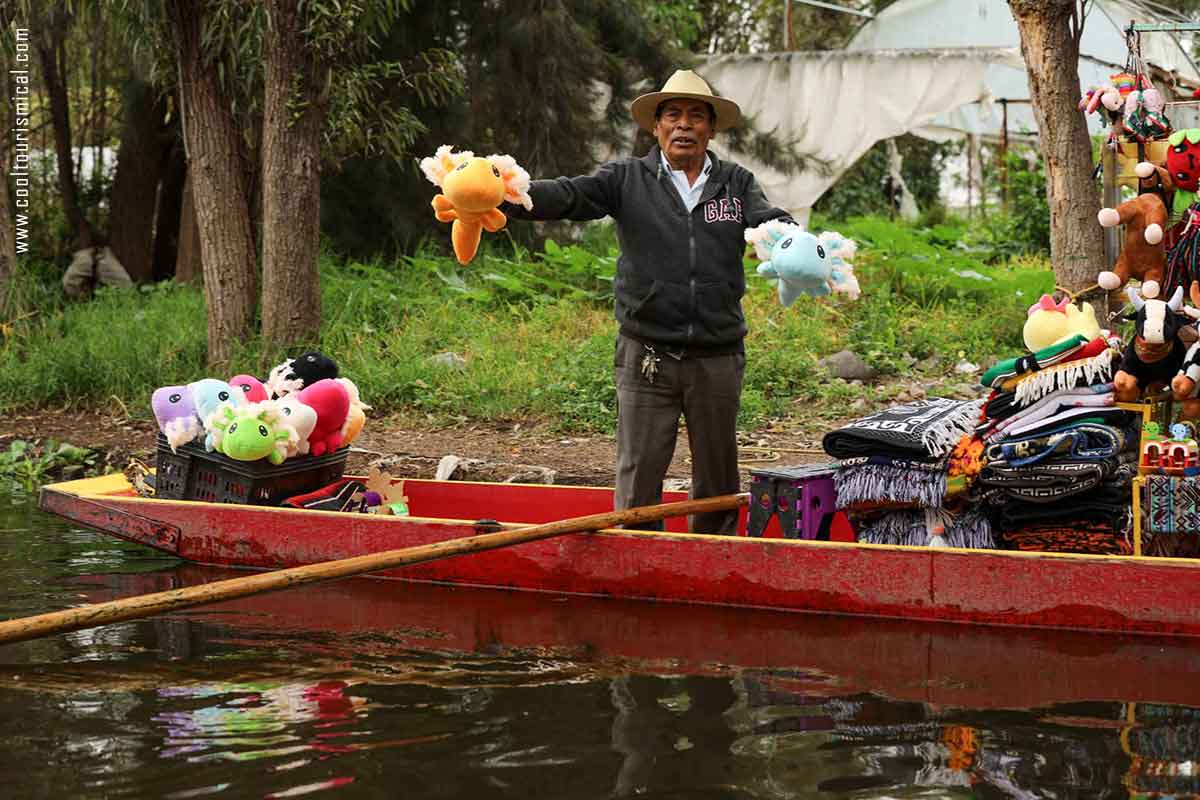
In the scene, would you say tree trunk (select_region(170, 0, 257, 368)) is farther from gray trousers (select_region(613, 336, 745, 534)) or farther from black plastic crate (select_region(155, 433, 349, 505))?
gray trousers (select_region(613, 336, 745, 534))

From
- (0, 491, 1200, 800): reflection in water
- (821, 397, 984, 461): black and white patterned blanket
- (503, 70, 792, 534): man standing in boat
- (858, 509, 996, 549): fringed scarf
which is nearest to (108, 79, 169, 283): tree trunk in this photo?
(0, 491, 1200, 800): reflection in water

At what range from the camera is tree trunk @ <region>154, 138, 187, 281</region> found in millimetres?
14586

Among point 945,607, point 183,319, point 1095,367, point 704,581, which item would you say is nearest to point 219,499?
point 704,581

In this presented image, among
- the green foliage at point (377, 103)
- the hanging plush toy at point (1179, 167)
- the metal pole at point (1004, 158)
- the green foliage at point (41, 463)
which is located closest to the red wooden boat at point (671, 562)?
the hanging plush toy at point (1179, 167)

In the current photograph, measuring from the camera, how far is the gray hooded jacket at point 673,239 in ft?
18.6

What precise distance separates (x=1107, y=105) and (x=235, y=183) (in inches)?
257

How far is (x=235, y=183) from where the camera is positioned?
1048 cm

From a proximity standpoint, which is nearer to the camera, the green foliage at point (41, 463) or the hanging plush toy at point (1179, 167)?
the hanging plush toy at point (1179, 167)

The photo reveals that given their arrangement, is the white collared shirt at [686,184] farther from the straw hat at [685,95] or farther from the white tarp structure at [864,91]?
the white tarp structure at [864,91]

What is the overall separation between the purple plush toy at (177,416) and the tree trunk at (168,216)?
328 inches

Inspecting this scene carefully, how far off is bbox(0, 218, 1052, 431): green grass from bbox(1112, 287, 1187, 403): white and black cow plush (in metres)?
4.11

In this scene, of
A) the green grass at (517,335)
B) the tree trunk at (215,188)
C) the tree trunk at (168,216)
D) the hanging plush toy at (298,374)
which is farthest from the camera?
the tree trunk at (168,216)

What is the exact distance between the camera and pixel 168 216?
48.1 ft

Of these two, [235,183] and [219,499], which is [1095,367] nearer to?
[219,499]
